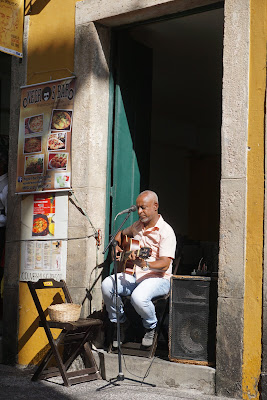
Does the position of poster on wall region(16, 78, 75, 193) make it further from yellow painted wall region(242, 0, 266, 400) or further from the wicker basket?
yellow painted wall region(242, 0, 266, 400)

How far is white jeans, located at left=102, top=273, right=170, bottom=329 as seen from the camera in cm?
594

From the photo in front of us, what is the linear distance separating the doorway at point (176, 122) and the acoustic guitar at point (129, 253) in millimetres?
692

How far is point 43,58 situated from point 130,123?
3.98ft

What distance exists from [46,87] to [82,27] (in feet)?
2.48

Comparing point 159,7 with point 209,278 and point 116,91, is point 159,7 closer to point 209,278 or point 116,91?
point 116,91

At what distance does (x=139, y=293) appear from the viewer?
19.5ft

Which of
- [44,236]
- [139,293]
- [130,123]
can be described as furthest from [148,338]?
[130,123]

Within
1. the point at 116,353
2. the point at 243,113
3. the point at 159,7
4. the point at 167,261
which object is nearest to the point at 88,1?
the point at 159,7

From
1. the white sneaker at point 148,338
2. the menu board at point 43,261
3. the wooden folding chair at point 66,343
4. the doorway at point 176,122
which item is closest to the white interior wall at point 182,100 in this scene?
the doorway at point 176,122

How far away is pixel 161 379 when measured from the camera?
596cm

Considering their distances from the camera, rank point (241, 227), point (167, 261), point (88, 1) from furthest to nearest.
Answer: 1. point (88, 1)
2. point (167, 261)
3. point (241, 227)

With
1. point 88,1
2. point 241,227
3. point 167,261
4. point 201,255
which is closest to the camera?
point 241,227

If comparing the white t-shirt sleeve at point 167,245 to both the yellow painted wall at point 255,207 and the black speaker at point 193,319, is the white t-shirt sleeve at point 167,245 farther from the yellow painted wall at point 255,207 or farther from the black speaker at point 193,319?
the yellow painted wall at point 255,207

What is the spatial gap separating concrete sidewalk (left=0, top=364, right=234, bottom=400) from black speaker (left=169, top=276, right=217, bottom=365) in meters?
0.33
